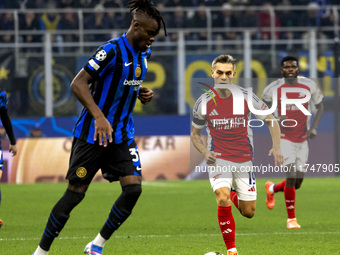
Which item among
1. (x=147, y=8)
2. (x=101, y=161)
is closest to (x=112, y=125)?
(x=101, y=161)

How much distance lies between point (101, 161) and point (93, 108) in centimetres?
60

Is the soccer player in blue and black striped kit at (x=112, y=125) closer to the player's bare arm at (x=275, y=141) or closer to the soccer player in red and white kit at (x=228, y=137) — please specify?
the soccer player in red and white kit at (x=228, y=137)

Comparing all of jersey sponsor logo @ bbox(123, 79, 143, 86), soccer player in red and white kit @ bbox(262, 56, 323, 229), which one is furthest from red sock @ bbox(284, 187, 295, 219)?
jersey sponsor logo @ bbox(123, 79, 143, 86)

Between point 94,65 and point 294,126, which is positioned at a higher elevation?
point 94,65

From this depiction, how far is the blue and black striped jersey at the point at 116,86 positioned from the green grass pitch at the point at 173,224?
6.16ft

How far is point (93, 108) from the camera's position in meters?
6.20

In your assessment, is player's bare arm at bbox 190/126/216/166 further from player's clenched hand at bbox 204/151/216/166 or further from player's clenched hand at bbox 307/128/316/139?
player's clenched hand at bbox 307/128/316/139

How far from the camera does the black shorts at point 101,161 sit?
21.1 feet

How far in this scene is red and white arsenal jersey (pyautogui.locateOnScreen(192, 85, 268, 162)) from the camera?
7.84 m

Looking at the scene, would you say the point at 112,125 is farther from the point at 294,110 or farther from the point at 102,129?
the point at 294,110

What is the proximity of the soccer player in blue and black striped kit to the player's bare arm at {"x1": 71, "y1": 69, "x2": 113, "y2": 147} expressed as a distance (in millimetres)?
12

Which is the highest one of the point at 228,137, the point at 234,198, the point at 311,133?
the point at 228,137

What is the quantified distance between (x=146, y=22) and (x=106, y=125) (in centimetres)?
92

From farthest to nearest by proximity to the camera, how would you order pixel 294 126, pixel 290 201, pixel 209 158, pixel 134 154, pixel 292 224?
1. pixel 294 126
2. pixel 290 201
3. pixel 292 224
4. pixel 209 158
5. pixel 134 154
